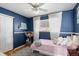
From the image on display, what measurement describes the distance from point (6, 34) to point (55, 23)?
2.70ft

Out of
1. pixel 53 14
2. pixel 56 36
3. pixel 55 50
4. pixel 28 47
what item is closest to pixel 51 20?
pixel 53 14

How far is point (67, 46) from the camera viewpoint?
1.42 metres

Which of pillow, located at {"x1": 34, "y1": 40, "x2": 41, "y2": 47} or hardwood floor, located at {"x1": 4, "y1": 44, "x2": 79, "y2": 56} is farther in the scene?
pillow, located at {"x1": 34, "y1": 40, "x2": 41, "y2": 47}

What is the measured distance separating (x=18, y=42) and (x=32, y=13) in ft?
1.79

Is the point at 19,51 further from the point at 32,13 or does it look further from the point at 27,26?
the point at 32,13

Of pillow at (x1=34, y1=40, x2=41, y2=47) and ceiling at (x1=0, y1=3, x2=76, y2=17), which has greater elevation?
ceiling at (x1=0, y1=3, x2=76, y2=17)

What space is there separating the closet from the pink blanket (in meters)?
0.39

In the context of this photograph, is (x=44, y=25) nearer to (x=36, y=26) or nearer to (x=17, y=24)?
(x=36, y=26)

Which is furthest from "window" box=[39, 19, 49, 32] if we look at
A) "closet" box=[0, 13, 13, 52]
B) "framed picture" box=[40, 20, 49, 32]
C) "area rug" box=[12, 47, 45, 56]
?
"closet" box=[0, 13, 13, 52]

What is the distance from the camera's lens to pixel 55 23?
1.48 meters

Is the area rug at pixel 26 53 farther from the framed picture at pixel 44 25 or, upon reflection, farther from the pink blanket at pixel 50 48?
the framed picture at pixel 44 25

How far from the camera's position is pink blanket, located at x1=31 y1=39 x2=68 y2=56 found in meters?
1.42

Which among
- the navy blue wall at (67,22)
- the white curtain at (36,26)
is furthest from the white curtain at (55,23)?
the white curtain at (36,26)

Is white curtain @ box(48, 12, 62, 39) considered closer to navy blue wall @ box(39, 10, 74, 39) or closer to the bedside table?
navy blue wall @ box(39, 10, 74, 39)
